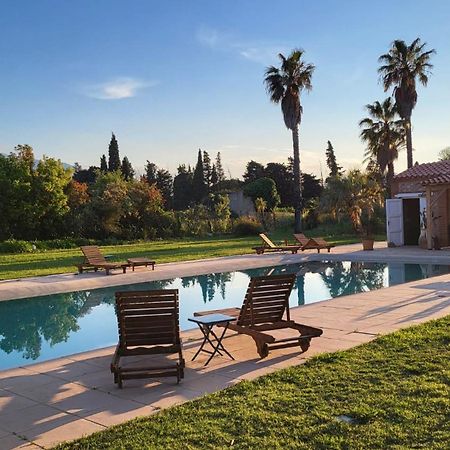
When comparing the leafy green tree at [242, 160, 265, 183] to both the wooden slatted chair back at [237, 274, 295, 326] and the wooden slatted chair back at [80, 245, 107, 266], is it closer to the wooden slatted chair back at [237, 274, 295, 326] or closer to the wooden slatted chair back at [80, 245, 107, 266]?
the wooden slatted chair back at [80, 245, 107, 266]

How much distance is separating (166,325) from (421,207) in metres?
18.2

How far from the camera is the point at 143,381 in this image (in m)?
6.15

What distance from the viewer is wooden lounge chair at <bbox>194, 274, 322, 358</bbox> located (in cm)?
715

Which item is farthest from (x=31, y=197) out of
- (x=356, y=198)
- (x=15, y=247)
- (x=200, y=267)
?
(x=200, y=267)

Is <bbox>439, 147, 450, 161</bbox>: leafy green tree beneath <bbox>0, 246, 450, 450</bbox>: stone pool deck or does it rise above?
above

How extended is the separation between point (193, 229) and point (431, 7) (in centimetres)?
2382

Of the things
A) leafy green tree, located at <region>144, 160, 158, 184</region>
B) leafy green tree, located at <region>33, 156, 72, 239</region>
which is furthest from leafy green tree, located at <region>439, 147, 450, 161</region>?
leafy green tree, located at <region>33, 156, 72, 239</region>

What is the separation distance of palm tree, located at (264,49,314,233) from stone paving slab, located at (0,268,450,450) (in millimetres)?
23823

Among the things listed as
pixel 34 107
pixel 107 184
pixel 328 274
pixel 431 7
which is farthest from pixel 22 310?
pixel 107 184

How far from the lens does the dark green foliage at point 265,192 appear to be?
4953 centimetres

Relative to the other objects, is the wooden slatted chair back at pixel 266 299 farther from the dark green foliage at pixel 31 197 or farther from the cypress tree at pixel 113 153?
the cypress tree at pixel 113 153

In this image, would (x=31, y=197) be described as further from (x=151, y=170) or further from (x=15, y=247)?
(x=151, y=170)

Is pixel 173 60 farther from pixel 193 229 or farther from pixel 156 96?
pixel 193 229

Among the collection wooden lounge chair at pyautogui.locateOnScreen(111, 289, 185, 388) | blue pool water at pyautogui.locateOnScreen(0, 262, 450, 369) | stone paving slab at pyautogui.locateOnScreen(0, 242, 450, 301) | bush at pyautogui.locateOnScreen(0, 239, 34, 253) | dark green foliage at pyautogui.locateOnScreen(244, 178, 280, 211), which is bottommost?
blue pool water at pyautogui.locateOnScreen(0, 262, 450, 369)
